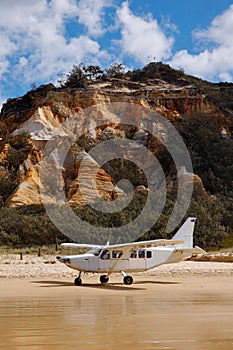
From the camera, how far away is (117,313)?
1145 centimetres

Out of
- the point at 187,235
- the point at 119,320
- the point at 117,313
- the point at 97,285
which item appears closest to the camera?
the point at 119,320

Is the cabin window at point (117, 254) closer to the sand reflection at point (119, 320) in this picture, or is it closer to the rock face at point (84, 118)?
the sand reflection at point (119, 320)

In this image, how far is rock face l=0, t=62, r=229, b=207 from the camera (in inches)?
1678

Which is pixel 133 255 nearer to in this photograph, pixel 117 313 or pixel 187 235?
pixel 187 235

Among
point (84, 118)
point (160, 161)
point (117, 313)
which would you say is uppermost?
→ point (84, 118)

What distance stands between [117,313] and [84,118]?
138 ft

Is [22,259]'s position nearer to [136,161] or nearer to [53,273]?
[53,273]

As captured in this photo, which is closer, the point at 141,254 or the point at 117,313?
the point at 117,313

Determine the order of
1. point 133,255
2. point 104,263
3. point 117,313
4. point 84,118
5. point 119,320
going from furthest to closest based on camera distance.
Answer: point 84,118
point 133,255
point 104,263
point 117,313
point 119,320

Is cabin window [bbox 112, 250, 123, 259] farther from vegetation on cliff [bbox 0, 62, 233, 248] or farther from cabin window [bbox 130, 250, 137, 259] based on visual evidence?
vegetation on cliff [bbox 0, 62, 233, 248]

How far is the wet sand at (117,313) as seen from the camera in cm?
779

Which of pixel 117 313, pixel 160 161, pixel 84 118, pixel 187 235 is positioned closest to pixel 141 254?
pixel 187 235

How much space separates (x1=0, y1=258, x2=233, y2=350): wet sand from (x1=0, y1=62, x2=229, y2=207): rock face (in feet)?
67.7

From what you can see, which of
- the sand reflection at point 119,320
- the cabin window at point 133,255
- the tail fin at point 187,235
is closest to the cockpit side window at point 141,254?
the cabin window at point 133,255
